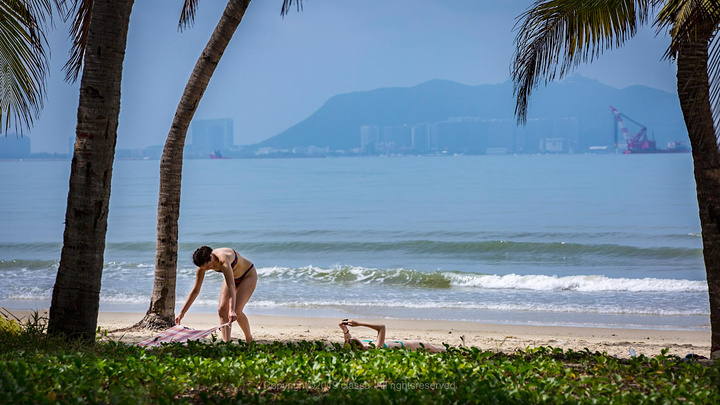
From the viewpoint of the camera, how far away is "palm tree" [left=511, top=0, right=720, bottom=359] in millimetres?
6184

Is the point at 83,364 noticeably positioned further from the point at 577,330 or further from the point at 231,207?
the point at 231,207

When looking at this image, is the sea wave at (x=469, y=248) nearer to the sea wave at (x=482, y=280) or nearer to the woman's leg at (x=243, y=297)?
the sea wave at (x=482, y=280)

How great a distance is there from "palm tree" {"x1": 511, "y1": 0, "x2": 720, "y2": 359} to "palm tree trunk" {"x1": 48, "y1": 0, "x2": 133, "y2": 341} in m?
4.12

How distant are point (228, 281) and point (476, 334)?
4.45 meters

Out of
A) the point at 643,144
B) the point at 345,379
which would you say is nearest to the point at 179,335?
the point at 345,379

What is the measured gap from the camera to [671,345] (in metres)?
9.09

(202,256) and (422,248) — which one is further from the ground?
(202,256)

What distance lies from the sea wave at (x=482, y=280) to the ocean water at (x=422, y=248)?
5 cm

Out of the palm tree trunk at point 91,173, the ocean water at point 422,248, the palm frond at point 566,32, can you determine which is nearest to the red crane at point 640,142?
the ocean water at point 422,248

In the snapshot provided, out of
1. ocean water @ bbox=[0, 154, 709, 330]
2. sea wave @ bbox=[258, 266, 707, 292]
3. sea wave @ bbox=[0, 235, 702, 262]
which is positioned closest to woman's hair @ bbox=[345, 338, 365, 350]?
ocean water @ bbox=[0, 154, 709, 330]

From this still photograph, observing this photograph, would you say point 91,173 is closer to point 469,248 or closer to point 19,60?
point 19,60

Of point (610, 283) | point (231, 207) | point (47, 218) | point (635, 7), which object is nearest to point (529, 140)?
point (231, 207)

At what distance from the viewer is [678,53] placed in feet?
21.4

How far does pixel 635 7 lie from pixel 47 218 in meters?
32.9
